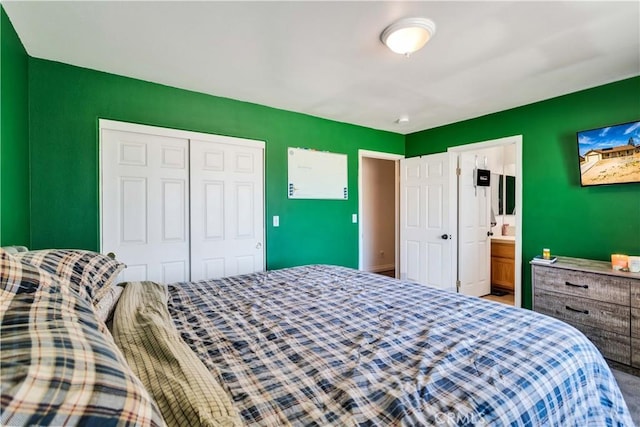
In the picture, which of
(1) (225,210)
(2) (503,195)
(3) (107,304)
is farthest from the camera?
(2) (503,195)

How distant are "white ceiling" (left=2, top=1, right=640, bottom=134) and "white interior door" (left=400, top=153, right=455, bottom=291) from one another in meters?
1.24

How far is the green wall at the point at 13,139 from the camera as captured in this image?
5.62ft

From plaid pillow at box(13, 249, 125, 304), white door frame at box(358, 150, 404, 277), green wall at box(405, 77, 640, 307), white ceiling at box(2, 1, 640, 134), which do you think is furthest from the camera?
white door frame at box(358, 150, 404, 277)

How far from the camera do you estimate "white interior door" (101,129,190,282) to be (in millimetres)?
2557

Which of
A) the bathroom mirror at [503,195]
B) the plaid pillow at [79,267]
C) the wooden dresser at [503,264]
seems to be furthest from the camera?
the bathroom mirror at [503,195]

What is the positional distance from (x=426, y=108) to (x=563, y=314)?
2383 millimetres

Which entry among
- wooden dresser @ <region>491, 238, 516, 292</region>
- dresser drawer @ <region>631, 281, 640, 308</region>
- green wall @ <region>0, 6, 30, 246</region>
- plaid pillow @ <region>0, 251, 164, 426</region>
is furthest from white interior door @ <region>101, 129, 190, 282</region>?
wooden dresser @ <region>491, 238, 516, 292</region>

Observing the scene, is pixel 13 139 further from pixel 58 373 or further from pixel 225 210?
pixel 58 373

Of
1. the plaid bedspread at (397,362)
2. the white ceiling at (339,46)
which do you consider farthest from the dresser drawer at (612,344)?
the white ceiling at (339,46)

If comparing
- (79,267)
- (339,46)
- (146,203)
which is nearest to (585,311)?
(339,46)

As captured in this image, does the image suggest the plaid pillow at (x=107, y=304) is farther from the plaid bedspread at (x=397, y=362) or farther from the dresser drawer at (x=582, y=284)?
the dresser drawer at (x=582, y=284)

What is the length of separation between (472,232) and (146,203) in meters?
3.93

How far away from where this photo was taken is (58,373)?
509 mm

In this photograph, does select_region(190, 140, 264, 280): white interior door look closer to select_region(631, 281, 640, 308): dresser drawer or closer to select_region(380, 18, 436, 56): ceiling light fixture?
select_region(380, 18, 436, 56): ceiling light fixture
